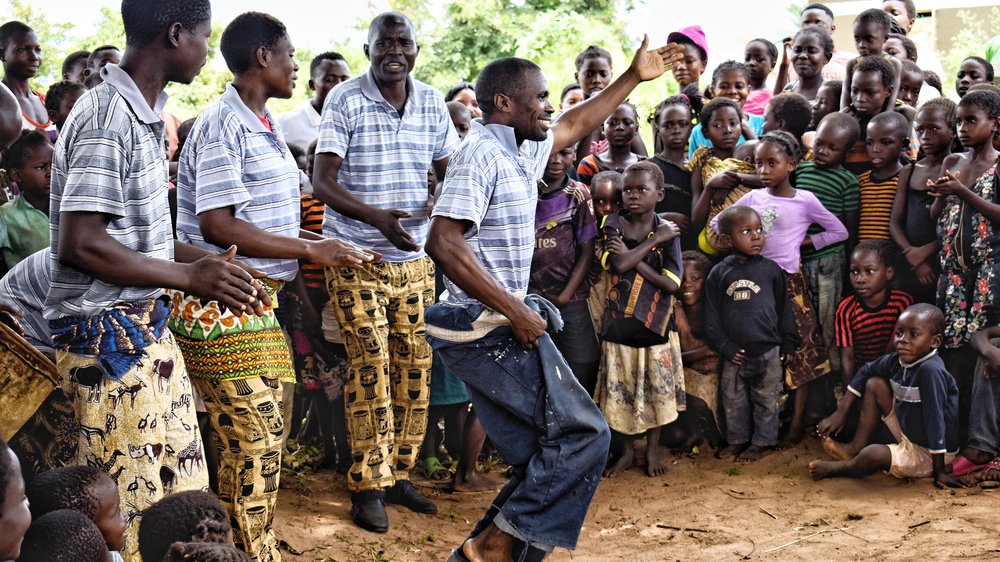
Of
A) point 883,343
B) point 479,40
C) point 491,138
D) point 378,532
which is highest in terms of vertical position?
point 479,40

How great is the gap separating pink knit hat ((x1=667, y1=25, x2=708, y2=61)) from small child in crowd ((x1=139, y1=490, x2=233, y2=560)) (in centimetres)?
566

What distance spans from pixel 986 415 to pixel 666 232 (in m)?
1.90

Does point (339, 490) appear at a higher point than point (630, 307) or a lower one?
lower

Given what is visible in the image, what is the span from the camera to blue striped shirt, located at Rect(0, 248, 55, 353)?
359cm

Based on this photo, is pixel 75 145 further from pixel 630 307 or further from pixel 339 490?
pixel 630 307

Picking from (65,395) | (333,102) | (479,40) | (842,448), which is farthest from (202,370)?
(479,40)

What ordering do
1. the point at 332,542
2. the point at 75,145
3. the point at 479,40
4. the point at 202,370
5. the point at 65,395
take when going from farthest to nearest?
the point at 479,40 < the point at 332,542 < the point at 202,370 < the point at 65,395 < the point at 75,145

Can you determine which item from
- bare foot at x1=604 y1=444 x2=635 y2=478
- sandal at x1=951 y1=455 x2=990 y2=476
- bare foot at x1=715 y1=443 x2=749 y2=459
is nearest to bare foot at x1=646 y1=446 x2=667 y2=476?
bare foot at x1=604 y1=444 x2=635 y2=478

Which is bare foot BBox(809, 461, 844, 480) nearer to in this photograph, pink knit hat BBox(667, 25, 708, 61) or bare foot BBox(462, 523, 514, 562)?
bare foot BBox(462, 523, 514, 562)

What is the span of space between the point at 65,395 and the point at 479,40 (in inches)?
599

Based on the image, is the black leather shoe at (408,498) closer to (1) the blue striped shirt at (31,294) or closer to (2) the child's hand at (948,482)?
(1) the blue striped shirt at (31,294)

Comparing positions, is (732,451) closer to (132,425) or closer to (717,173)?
(717,173)

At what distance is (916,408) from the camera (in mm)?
5133

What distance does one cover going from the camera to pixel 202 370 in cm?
360
